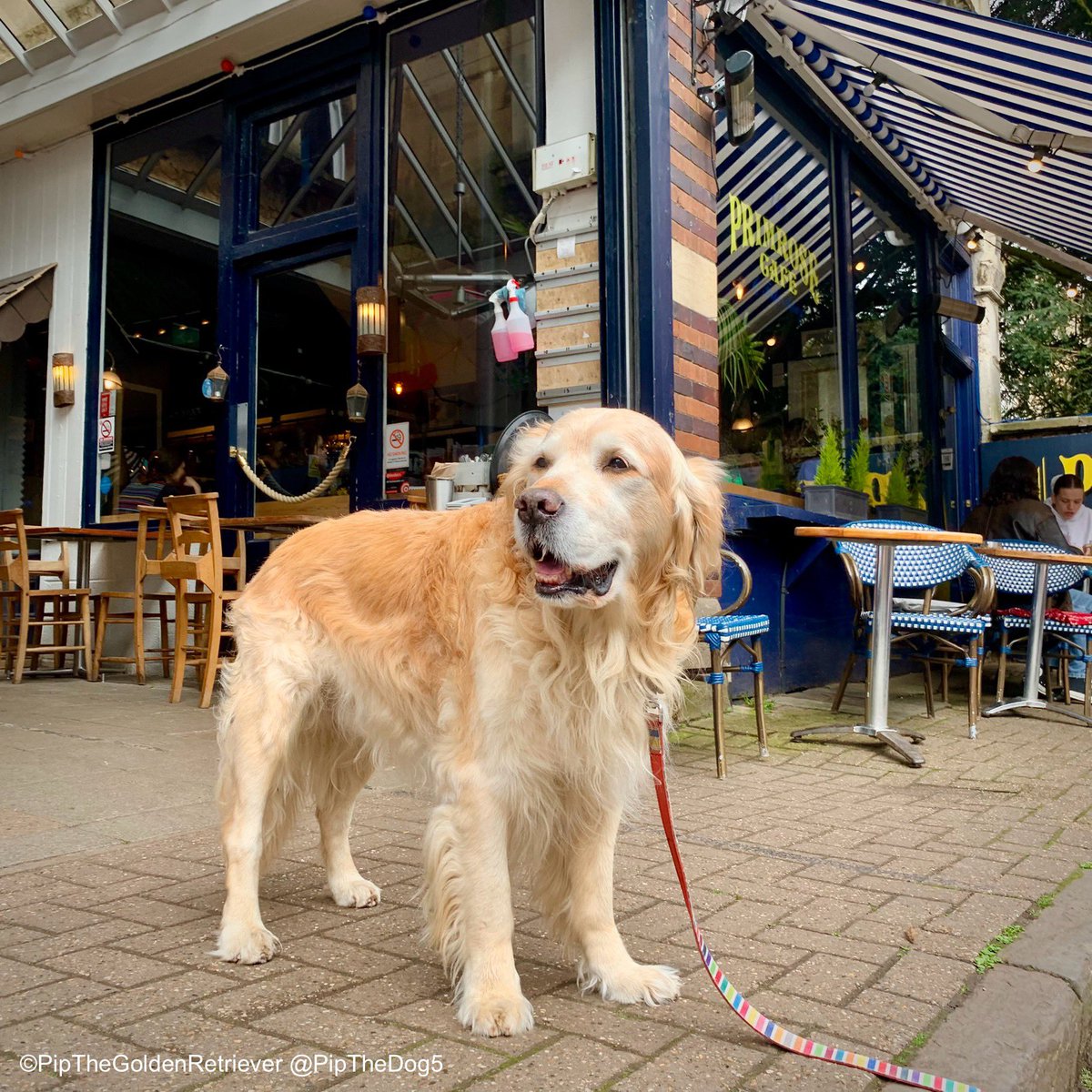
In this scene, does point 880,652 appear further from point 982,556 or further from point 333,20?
point 333,20

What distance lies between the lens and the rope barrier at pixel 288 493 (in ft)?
22.6

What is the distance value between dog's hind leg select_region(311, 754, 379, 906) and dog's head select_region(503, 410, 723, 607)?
1040mm

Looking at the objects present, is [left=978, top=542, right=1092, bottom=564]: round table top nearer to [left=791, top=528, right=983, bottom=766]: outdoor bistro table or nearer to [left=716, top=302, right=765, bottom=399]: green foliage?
[left=791, top=528, right=983, bottom=766]: outdoor bistro table

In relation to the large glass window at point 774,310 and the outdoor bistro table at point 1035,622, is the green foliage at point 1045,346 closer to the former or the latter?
the large glass window at point 774,310

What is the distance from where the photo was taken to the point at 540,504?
6.22 ft

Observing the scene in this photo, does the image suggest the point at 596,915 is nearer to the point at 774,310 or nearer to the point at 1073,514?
the point at 774,310

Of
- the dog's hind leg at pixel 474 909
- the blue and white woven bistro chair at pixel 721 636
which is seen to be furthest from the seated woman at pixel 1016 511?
the dog's hind leg at pixel 474 909

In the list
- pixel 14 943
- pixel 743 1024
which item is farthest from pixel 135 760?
pixel 743 1024

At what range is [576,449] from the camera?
81.3 inches

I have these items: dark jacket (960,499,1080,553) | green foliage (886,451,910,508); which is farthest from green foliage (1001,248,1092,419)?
dark jacket (960,499,1080,553)

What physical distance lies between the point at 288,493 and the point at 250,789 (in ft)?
17.1

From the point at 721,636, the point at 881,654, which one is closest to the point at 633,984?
the point at 721,636

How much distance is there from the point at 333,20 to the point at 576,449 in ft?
20.3

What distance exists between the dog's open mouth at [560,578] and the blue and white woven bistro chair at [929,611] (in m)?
3.50
